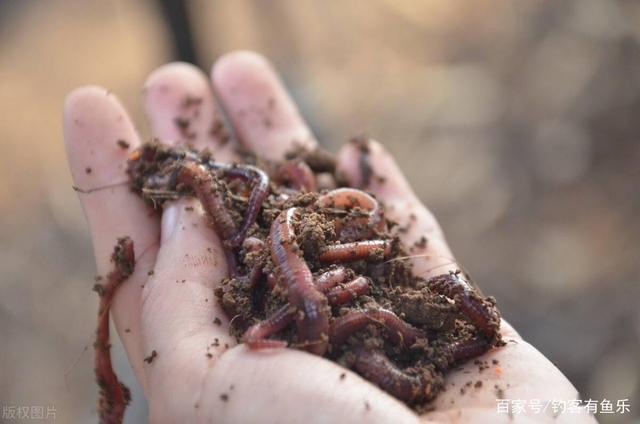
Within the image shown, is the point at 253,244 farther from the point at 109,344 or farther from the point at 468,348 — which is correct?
the point at 468,348

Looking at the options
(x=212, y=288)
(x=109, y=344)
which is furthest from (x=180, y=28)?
(x=212, y=288)

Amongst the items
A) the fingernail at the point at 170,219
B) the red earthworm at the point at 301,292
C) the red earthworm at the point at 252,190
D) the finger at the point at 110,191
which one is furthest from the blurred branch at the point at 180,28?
the red earthworm at the point at 301,292

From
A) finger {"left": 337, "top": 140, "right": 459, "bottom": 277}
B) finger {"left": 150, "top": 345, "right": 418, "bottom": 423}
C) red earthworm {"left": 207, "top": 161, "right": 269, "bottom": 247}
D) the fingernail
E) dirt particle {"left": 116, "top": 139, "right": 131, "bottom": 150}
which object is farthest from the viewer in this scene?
dirt particle {"left": 116, "top": 139, "right": 131, "bottom": 150}

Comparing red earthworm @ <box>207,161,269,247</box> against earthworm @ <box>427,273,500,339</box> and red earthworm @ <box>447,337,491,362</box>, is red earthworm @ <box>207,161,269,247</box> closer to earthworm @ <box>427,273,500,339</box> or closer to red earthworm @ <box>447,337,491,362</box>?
earthworm @ <box>427,273,500,339</box>

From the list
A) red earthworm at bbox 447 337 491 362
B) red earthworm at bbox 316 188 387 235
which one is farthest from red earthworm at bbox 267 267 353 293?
red earthworm at bbox 447 337 491 362

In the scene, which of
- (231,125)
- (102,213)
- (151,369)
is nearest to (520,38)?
(231,125)

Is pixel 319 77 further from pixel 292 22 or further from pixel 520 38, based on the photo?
pixel 520 38
